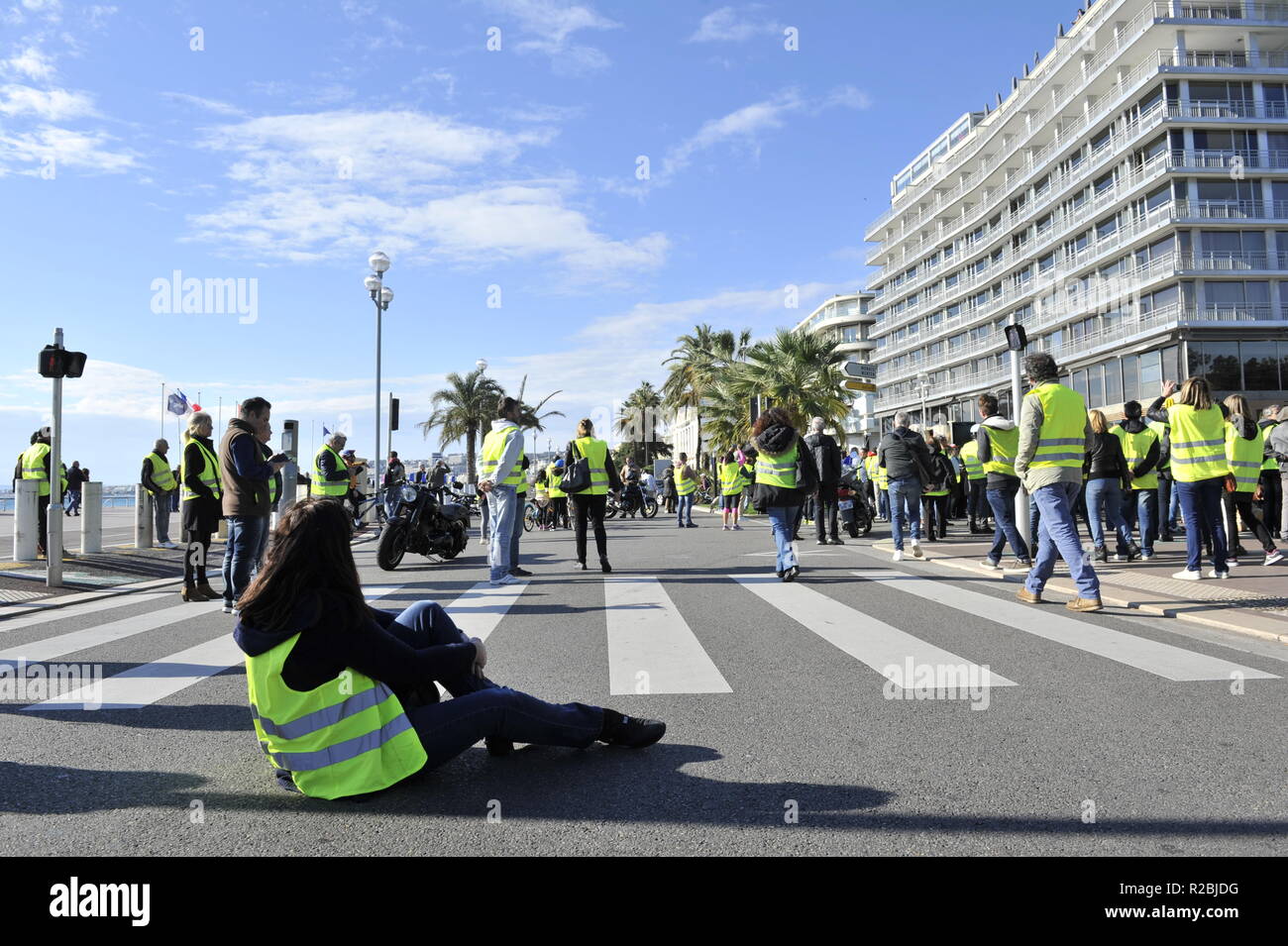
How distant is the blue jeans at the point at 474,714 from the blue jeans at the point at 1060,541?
4.91m

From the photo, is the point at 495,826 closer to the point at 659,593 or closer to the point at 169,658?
the point at 169,658

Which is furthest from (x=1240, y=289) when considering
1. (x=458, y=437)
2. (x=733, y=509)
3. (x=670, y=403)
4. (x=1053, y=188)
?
(x=458, y=437)

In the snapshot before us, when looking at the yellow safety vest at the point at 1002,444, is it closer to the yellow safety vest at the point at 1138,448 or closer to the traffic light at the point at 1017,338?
the traffic light at the point at 1017,338

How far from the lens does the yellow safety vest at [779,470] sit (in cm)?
956

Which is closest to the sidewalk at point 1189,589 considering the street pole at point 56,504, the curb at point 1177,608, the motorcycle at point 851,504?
the curb at point 1177,608

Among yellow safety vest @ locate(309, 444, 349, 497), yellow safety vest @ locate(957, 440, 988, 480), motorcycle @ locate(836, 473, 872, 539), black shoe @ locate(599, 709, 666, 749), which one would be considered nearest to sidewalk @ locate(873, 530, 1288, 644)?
yellow safety vest @ locate(957, 440, 988, 480)

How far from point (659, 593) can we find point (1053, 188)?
54.2 metres

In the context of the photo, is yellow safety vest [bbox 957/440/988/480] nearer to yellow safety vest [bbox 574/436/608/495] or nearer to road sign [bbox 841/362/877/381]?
road sign [bbox 841/362/877/381]

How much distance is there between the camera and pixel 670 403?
54219mm

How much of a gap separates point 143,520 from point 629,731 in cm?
1342

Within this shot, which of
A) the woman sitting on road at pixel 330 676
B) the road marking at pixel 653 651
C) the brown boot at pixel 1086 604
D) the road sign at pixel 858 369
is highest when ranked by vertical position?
the road sign at pixel 858 369

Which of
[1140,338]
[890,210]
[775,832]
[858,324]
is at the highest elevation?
[890,210]

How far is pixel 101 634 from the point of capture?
678 centimetres

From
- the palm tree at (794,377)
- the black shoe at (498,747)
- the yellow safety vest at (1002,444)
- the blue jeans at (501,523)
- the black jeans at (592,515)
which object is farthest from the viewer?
the palm tree at (794,377)
